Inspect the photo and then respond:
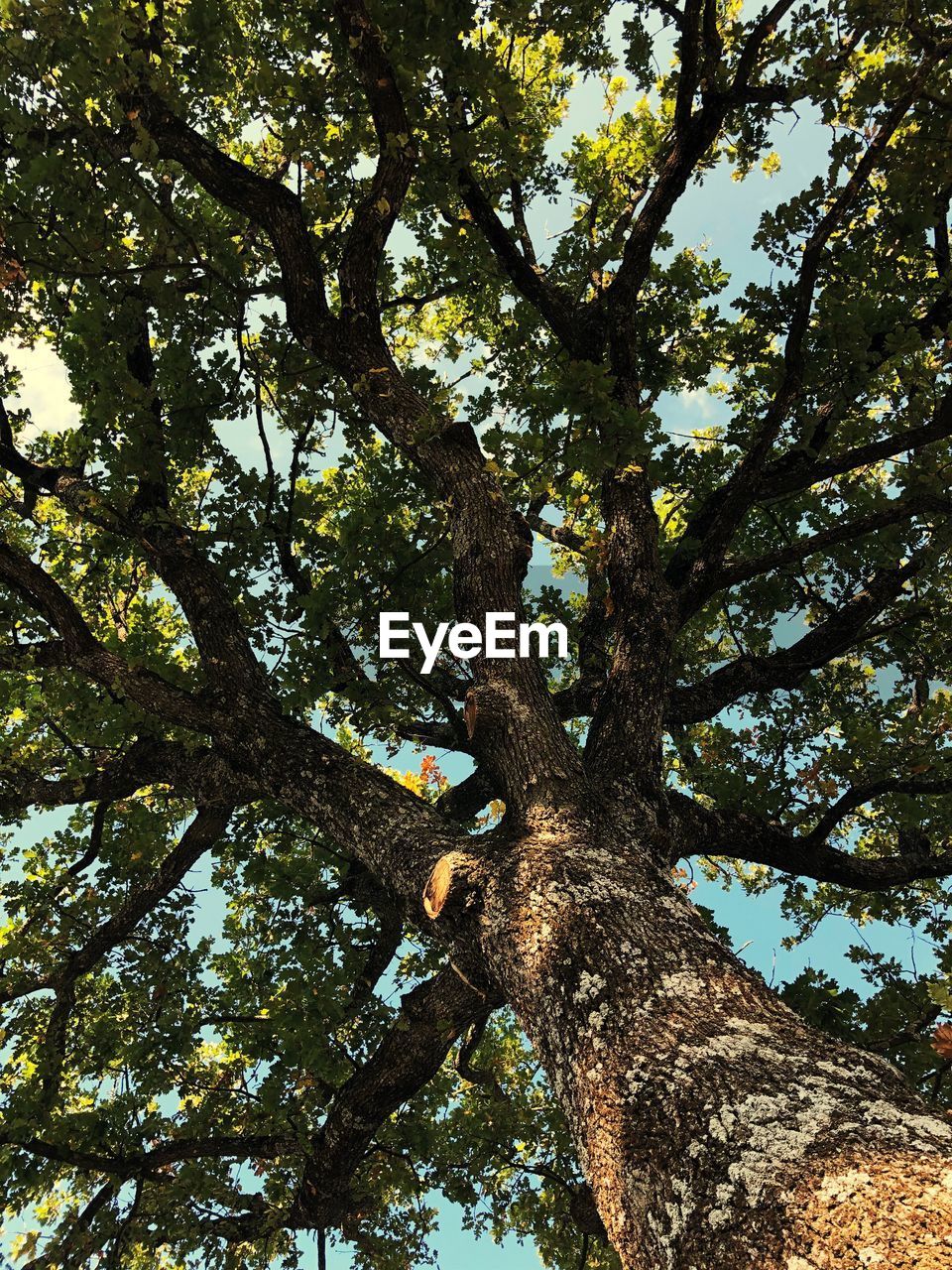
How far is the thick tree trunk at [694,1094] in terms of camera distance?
156 centimetres

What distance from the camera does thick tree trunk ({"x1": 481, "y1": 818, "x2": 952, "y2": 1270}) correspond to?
5.12ft

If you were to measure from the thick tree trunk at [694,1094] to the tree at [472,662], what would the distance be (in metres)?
0.01

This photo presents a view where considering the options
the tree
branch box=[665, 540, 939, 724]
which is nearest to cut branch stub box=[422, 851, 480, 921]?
the tree

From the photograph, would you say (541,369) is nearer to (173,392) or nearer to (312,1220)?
(173,392)

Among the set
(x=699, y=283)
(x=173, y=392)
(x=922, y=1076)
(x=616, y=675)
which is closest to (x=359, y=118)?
(x=173, y=392)

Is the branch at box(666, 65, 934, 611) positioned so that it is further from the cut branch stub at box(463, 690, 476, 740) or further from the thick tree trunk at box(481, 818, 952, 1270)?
the thick tree trunk at box(481, 818, 952, 1270)

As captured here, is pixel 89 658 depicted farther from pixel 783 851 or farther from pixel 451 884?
pixel 783 851

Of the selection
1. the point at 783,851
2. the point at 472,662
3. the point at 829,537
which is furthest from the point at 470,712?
the point at 783,851

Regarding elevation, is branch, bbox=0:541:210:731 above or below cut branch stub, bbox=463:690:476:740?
above

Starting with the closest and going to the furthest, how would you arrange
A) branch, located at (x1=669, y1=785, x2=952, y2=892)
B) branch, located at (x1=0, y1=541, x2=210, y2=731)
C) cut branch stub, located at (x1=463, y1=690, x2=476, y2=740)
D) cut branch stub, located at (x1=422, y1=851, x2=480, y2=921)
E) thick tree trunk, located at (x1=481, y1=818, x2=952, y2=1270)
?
thick tree trunk, located at (x1=481, y1=818, x2=952, y2=1270) < cut branch stub, located at (x1=422, y1=851, x2=480, y2=921) < cut branch stub, located at (x1=463, y1=690, x2=476, y2=740) < branch, located at (x1=0, y1=541, x2=210, y2=731) < branch, located at (x1=669, y1=785, x2=952, y2=892)

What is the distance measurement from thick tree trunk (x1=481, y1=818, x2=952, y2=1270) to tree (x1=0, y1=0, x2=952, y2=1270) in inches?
0.5

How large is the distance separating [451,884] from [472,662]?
145 centimetres

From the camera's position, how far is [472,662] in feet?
14.1

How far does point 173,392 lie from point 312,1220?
23.2 ft
